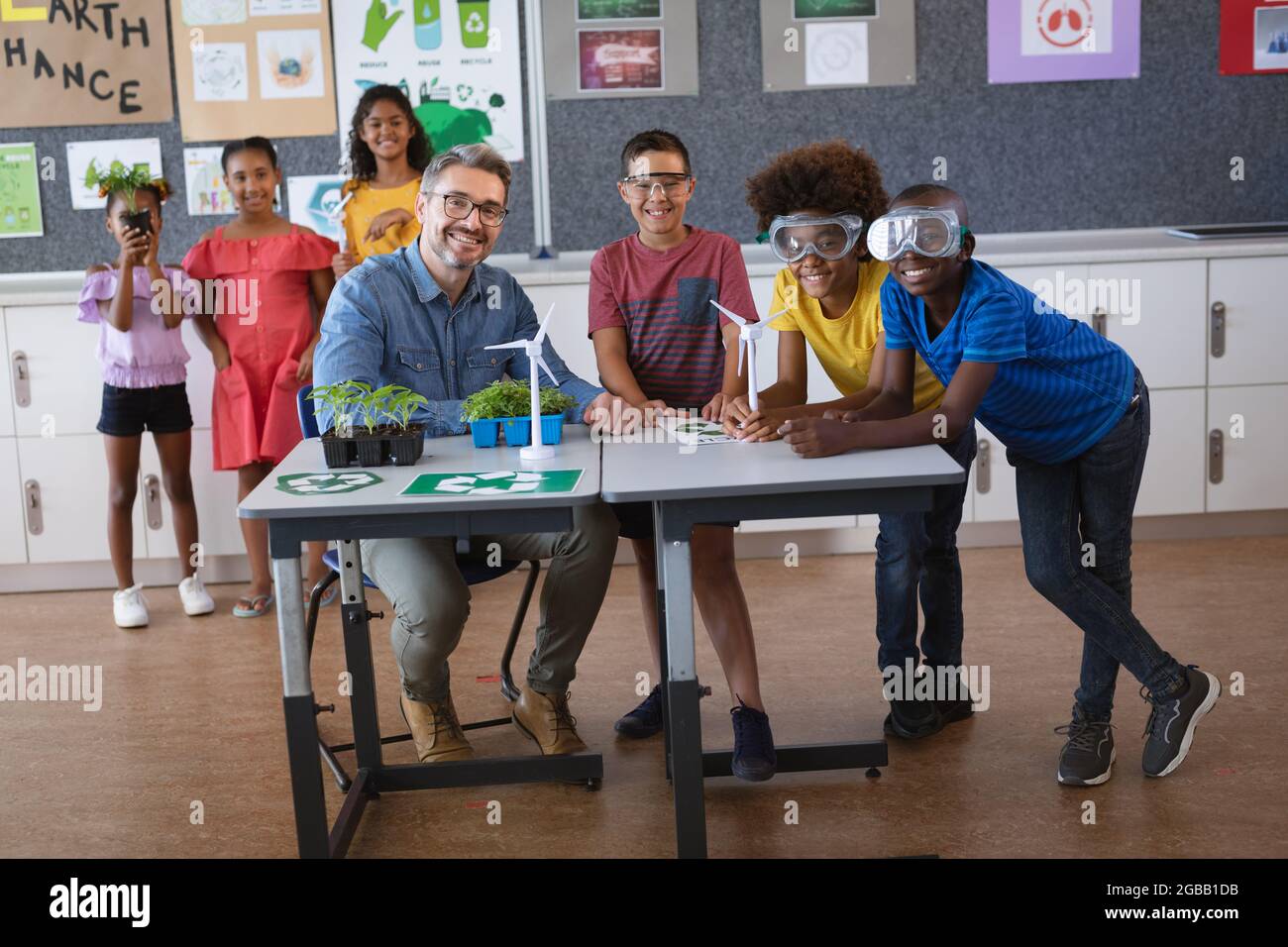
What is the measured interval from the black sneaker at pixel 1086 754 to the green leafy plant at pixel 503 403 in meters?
1.02

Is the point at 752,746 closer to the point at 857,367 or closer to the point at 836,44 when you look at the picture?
the point at 857,367

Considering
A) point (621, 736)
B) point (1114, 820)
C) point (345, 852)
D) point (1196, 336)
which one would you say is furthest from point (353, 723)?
point (1196, 336)

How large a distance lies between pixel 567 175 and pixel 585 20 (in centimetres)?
42

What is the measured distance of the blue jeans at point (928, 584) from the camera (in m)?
2.46

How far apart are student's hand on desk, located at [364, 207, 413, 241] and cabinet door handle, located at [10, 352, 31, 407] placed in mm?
1029

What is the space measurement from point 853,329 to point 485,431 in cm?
66

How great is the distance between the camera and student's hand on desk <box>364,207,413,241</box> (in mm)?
3371

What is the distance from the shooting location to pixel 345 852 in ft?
7.13

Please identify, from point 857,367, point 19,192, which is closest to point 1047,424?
→ point 857,367

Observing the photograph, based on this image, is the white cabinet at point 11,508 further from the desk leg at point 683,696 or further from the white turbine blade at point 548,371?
the desk leg at point 683,696

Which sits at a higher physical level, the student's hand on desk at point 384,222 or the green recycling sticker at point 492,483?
the student's hand on desk at point 384,222

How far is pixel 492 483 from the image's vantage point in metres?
1.97

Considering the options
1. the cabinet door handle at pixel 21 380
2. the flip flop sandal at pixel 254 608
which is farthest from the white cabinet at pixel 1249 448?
the cabinet door handle at pixel 21 380
